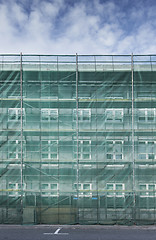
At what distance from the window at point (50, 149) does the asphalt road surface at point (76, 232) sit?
399 centimetres

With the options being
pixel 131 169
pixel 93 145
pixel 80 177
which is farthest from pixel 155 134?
pixel 80 177

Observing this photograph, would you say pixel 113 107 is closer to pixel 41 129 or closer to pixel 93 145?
pixel 93 145

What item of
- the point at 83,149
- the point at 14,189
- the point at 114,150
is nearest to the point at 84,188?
the point at 83,149

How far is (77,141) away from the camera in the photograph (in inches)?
458

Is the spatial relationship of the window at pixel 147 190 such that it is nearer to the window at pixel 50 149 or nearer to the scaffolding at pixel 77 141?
the scaffolding at pixel 77 141

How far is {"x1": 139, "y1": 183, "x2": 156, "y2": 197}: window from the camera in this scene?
11.6 m

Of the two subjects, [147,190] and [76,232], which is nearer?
[76,232]

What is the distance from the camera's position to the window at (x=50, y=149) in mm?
12019

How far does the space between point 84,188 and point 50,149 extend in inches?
126

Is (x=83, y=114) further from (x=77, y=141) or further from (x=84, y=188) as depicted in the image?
(x=84, y=188)

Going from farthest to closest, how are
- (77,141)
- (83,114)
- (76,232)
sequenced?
1. (83,114)
2. (77,141)
3. (76,232)

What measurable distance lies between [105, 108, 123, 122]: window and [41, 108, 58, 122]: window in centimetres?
317

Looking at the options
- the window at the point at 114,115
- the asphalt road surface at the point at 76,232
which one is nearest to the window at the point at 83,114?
the window at the point at 114,115

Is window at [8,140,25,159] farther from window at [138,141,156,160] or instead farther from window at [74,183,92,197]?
window at [138,141,156,160]
